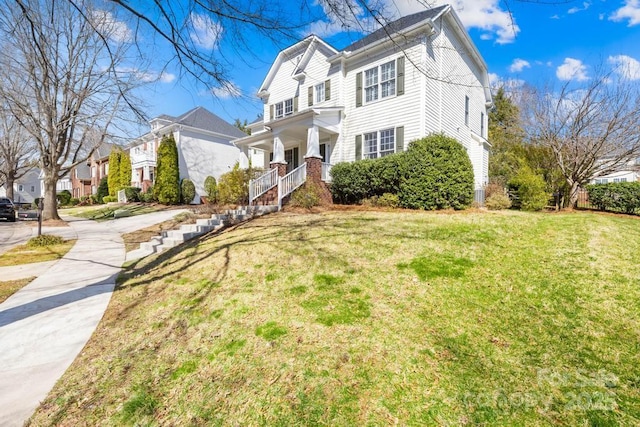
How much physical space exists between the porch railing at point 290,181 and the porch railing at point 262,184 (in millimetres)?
622

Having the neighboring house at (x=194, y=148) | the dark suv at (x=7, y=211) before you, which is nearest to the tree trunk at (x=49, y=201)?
the dark suv at (x=7, y=211)

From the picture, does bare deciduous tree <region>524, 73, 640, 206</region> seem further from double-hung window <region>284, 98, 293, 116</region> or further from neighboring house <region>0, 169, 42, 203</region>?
neighboring house <region>0, 169, 42, 203</region>

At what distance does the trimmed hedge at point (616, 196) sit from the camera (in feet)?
36.0

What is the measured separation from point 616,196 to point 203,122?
26148mm

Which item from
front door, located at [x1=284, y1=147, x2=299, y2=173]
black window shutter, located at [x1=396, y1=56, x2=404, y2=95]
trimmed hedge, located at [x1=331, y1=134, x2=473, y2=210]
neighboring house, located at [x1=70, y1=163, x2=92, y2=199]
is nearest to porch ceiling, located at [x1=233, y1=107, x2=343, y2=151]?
front door, located at [x1=284, y1=147, x2=299, y2=173]

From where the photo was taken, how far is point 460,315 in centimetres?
362

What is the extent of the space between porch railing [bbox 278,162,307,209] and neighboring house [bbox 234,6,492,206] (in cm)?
7

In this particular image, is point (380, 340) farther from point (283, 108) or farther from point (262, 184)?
point (283, 108)

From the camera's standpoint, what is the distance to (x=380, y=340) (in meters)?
3.22

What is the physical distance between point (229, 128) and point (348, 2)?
25.6m

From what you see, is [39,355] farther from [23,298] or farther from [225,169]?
[225,169]

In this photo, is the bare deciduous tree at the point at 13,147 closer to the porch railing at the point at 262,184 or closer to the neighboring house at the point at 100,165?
the neighboring house at the point at 100,165

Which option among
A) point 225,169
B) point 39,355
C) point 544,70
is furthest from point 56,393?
point 225,169

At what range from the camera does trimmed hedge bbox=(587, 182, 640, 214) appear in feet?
36.0
